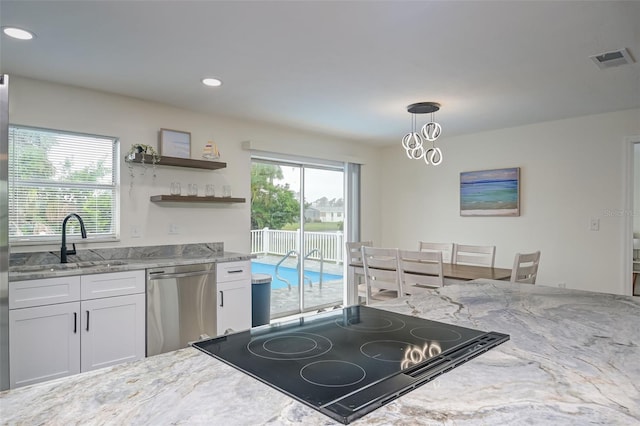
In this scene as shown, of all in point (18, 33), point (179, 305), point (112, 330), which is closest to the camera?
point (18, 33)

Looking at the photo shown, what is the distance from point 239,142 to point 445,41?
2554 mm

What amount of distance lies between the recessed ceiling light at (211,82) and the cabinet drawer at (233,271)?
149 centimetres

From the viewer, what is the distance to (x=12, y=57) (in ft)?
8.41

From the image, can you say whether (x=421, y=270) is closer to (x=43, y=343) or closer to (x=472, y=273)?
(x=472, y=273)

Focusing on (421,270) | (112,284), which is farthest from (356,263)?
(112,284)

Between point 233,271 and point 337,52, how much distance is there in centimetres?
207

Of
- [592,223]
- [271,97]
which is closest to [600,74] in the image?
[592,223]

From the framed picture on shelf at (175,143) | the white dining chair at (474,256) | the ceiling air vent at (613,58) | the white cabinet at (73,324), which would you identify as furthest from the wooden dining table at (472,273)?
the framed picture on shelf at (175,143)

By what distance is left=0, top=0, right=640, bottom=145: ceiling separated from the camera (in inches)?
78.7

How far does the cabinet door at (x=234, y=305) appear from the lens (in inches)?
135

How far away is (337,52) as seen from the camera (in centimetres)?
250

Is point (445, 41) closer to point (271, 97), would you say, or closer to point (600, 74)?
point (600, 74)

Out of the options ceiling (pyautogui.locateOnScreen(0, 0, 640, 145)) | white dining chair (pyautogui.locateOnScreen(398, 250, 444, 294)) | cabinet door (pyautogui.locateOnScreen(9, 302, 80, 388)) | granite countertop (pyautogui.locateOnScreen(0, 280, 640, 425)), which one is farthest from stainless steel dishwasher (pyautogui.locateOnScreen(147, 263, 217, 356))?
granite countertop (pyautogui.locateOnScreen(0, 280, 640, 425))

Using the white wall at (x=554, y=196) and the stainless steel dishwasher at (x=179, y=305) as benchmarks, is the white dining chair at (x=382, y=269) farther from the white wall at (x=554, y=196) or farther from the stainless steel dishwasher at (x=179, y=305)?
the white wall at (x=554, y=196)
